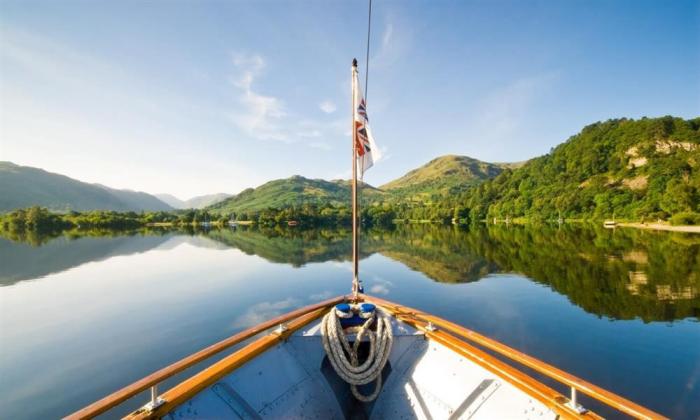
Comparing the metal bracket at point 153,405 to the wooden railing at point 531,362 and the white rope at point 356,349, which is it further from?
the wooden railing at point 531,362

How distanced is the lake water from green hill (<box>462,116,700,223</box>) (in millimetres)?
73186

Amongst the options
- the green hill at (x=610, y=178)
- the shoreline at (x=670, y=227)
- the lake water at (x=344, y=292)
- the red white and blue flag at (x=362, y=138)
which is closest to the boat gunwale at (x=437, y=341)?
the red white and blue flag at (x=362, y=138)

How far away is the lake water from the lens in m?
9.67

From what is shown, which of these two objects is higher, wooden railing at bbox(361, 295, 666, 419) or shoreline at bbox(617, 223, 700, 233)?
shoreline at bbox(617, 223, 700, 233)

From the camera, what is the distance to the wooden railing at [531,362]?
3.05 metres

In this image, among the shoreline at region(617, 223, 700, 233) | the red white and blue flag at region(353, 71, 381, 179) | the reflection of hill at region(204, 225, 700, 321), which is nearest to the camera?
the red white and blue flag at region(353, 71, 381, 179)

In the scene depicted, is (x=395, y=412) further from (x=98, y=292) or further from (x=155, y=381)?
(x=98, y=292)

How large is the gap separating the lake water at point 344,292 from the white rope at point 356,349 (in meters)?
6.06

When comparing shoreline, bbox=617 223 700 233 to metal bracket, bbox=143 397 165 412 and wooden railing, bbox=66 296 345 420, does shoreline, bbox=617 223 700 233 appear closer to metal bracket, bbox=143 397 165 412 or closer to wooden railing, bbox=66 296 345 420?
wooden railing, bbox=66 296 345 420

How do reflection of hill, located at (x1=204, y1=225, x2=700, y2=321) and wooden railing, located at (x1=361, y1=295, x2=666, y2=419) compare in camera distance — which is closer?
wooden railing, located at (x1=361, y1=295, x2=666, y2=419)

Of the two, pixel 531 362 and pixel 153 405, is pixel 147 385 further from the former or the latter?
pixel 531 362

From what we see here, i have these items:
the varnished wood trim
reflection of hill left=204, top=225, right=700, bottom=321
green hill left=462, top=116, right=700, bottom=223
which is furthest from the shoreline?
the varnished wood trim

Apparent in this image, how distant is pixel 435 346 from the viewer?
5.77 meters

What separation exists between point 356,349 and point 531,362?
2.94 meters
